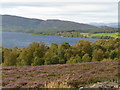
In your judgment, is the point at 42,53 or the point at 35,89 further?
the point at 42,53

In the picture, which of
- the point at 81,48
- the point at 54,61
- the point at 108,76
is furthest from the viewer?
the point at 81,48

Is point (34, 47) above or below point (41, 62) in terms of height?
above

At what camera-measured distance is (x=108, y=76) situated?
35.1 ft

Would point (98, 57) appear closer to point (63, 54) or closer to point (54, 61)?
point (63, 54)

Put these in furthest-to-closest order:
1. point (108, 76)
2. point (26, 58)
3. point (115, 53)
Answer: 1. point (115, 53)
2. point (26, 58)
3. point (108, 76)

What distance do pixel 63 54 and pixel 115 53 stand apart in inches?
467

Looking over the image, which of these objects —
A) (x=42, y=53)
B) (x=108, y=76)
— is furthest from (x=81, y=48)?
(x=108, y=76)

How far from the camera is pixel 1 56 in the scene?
132ft

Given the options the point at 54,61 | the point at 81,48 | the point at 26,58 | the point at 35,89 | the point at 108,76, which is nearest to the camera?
the point at 35,89

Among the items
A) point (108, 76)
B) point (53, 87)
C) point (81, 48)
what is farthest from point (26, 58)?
point (53, 87)

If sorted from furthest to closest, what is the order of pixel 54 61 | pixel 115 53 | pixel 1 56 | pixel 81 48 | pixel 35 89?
1. pixel 81 48
2. pixel 115 53
3. pixel 1 56
4. pixel 54 61
5. pixel 35 89

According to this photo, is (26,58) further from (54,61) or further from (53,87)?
(53,87)

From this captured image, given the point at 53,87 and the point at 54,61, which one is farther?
the point at 54,61

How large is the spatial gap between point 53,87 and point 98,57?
106 feet
